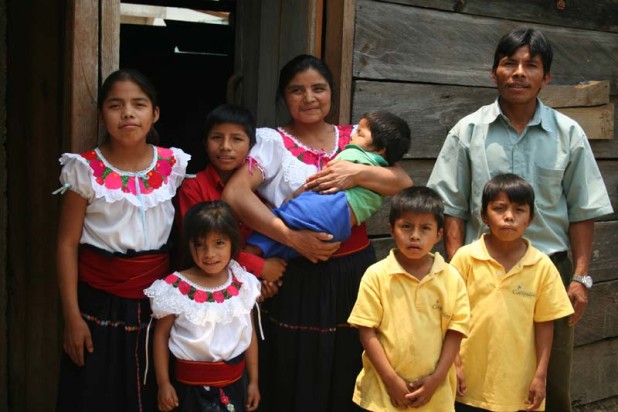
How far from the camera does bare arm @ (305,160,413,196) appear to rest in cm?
291

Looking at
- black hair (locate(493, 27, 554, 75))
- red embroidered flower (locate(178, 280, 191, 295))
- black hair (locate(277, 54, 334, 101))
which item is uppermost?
black hair (locate(493, 27, 554, 75))

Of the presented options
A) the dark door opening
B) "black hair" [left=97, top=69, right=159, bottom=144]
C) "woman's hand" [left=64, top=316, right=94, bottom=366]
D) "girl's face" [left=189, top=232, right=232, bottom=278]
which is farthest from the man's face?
the dark door opening

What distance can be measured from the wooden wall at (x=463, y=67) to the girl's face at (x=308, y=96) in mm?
422

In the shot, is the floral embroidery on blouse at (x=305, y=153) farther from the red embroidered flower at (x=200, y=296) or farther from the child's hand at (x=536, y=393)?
the child's hand at (x=536, y=393)

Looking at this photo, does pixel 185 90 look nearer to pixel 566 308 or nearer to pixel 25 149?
pixel 25 149

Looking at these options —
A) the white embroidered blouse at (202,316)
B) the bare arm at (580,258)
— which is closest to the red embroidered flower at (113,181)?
the white embroidered blouse at (202,316)

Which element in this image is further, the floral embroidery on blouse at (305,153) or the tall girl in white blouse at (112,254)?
the floral embroidery on blouse at (305,153)

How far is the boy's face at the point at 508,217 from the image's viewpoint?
275 centimetres

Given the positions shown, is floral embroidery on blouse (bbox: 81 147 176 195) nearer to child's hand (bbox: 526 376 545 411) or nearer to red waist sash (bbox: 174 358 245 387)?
red waist sash (bbox: 174 358 245 387)

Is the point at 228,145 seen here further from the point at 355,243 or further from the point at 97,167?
the point at 355,243

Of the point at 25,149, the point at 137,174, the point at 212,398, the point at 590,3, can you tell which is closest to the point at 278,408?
the point at 212,398

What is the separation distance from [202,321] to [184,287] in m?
0.13

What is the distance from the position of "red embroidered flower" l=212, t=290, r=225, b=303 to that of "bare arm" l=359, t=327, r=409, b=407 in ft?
1.59

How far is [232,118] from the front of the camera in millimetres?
2939
